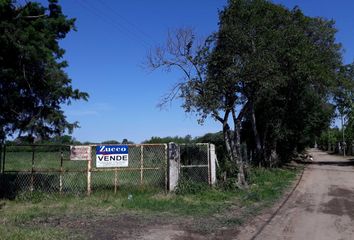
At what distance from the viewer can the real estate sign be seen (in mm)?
15602

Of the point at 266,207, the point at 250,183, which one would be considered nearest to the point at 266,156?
the point at 250,183

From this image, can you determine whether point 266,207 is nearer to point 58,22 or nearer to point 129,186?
point 129,186

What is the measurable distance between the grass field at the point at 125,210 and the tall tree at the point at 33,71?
3.06 meters

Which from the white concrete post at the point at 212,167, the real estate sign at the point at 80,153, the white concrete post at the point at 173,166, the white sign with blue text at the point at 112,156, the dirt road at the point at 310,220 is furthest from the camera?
the white concrete post at the point at 212,167

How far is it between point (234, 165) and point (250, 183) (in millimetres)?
1751

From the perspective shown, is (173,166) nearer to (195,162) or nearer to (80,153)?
(195,162)

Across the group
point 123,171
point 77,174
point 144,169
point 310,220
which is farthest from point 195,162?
point 310,220

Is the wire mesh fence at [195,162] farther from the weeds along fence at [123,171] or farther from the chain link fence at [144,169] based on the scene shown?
the chain link fence at [144,169]

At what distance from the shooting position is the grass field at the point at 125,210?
33.8 ft

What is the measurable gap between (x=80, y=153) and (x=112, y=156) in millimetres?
1126

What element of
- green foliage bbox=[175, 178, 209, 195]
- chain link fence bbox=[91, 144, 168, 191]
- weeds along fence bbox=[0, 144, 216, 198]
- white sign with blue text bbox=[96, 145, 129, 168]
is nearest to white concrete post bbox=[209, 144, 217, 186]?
weeds along fence bbox=[0, 144, 216, 198]

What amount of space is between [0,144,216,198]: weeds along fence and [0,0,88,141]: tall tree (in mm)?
1126

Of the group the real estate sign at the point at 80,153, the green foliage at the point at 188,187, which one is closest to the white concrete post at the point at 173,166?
the green foliage at the point at 188,187

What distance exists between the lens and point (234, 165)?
18.6 metres
